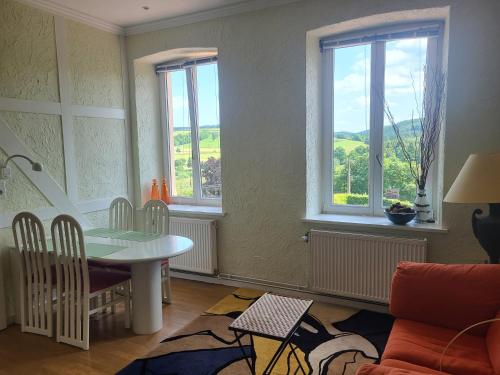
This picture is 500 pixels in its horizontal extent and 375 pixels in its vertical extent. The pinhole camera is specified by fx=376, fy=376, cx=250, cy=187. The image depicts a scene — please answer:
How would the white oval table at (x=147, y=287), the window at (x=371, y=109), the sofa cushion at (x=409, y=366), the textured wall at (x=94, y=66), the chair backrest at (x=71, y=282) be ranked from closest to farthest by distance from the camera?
1. the sofa cushion at (x=409, y=366)
2. the chair backrest at (x=71, y=282)
3. the white oval table at (x=147, y=287)
4. the window at (x=371, y=109)
5. the textured wall at (x=94, y=66)

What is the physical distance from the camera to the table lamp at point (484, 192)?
6.64 feet

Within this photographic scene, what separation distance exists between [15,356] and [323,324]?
218 cm

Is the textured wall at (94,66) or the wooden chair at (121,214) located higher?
the textured wall at (94,66)

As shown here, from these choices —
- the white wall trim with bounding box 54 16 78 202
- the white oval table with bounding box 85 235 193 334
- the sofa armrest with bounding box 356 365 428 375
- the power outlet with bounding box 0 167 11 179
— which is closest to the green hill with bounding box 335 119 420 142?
the white oval table with bounding box 85 235 193 334

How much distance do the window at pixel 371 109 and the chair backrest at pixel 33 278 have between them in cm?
240

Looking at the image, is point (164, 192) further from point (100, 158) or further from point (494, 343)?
point (494, 343)

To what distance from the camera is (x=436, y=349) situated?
1768mm

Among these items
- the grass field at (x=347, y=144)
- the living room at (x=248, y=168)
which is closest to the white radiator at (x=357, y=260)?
the living room at (x=248, y=168)

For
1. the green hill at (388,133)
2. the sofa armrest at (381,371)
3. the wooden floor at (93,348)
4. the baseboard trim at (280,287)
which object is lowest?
the wooden floor at (93,348)

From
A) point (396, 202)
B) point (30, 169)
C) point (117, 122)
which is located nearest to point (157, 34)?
point (117, 122)

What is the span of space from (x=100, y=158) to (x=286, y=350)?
100 inches

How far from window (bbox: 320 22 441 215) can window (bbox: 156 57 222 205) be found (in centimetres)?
122

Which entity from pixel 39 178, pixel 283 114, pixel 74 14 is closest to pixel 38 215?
pixel 39 178

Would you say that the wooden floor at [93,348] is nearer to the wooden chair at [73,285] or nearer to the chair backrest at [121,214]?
the wooden chair at [73,285]
